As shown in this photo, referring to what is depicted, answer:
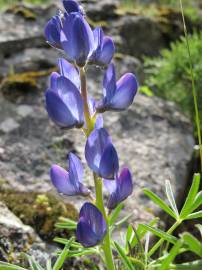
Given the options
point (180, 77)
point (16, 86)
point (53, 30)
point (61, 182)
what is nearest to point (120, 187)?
point (61, 182)

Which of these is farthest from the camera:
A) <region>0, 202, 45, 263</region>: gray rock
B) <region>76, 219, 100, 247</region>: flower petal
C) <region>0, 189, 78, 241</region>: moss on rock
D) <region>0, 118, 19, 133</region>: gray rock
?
<region>0, 118, 19, 133</region>: gray rock

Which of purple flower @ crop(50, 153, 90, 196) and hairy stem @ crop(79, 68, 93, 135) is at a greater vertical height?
hairy stem @ crop(79, 68, 93, 135)

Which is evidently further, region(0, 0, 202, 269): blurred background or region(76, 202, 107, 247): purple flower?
region(0, 0, 202, 269): blurred background

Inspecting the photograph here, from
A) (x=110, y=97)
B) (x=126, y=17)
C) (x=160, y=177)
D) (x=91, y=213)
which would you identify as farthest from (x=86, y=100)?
(x=126, y=17)

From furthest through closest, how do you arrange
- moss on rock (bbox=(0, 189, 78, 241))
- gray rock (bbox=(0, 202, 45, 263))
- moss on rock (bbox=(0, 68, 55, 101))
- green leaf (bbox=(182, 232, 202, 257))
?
moss on rock (bbox=(0, 68, 55, 101))
moss on rock (bbox=(0, 189, 78, 241))
gray rock (bbox=(0, 202, 45, 263))
green leaf (bbox=(182, 232, 202, 257))

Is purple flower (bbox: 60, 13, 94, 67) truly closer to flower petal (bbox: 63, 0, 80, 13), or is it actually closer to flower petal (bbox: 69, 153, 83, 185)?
flower petal (bbox: 63, 0, 80, 13)

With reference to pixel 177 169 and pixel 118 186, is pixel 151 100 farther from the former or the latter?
pixel 118 186

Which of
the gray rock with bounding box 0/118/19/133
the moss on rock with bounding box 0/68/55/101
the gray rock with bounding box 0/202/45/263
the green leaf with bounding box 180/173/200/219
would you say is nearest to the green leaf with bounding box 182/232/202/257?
the green leaf with bounding box 180/173/200/219
